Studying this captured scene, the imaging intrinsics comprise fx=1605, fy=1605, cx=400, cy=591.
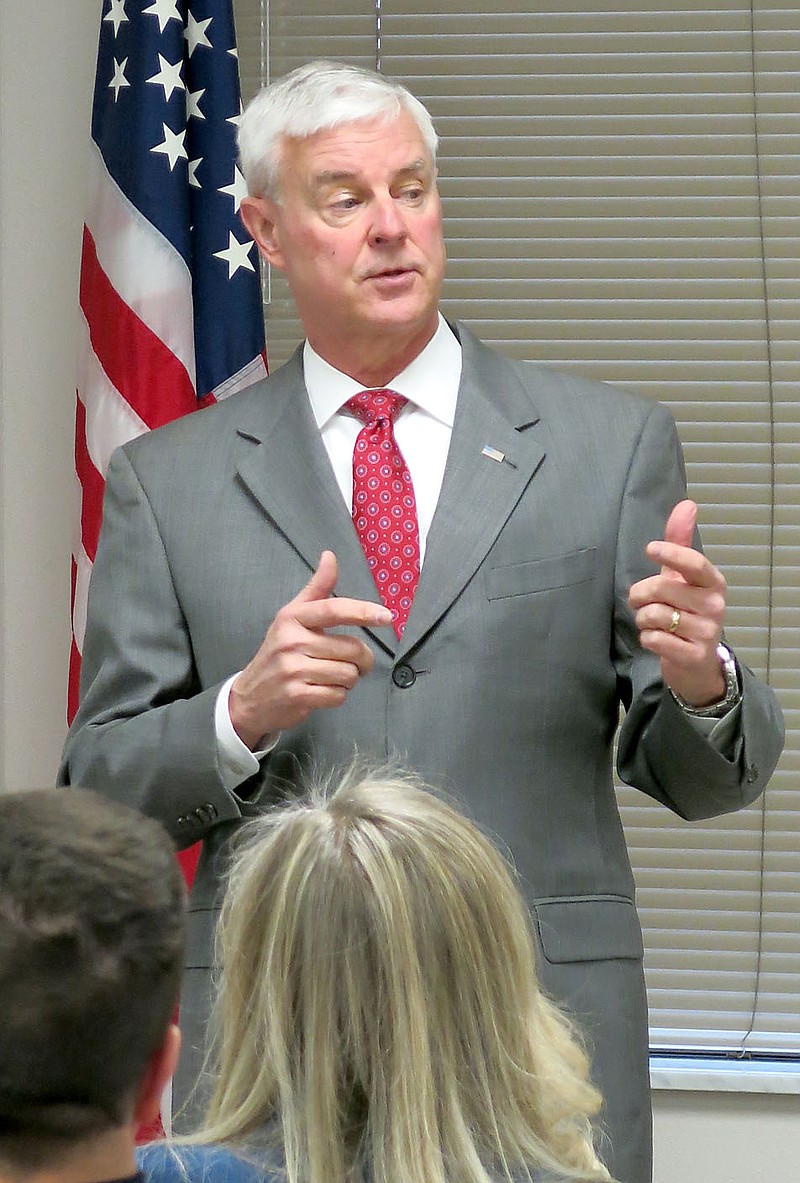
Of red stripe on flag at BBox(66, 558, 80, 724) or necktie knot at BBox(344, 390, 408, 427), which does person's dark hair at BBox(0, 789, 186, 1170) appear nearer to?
necktie knot at BBox(344, 390, 408, 427)

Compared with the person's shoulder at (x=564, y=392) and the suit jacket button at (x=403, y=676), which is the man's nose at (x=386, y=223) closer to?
the person's shoulder at (x=564, y=392)

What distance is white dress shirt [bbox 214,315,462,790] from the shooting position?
1.91m

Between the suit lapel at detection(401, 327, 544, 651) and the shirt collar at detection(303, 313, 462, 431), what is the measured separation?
3cm

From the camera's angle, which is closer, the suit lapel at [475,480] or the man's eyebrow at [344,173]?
the suit lapel at [475,480]

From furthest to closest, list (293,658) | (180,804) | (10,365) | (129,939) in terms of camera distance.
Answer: (10,365)
(180,804)
(293,658)
(129,939)

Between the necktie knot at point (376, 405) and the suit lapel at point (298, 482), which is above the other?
the necktie knot at point (376, 405)

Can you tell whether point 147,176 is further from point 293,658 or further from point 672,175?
point 293,658

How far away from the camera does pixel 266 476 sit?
75.5 inches

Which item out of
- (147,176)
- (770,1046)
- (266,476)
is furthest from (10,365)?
(770,1046)

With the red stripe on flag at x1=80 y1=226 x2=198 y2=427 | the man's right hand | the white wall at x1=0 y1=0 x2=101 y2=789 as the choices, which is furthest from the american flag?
the man's right hand

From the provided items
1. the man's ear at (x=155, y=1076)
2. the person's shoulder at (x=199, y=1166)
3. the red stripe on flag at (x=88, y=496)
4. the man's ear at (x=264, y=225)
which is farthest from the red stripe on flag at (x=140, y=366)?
the man's ear at (x=155, y=1076)

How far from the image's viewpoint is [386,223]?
1898 millimetres

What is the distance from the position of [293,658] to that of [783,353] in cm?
175

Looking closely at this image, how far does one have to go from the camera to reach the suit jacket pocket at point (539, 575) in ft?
5.99
